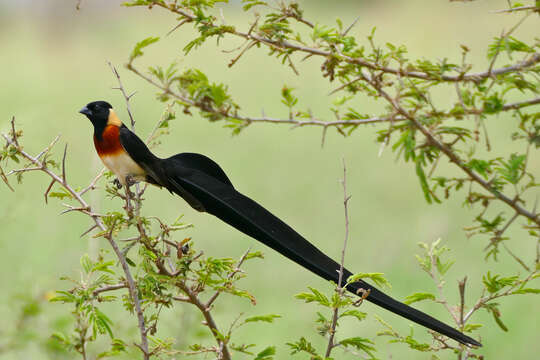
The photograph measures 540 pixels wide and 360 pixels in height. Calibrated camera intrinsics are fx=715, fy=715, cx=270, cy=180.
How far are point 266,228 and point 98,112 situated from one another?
518 millimetres

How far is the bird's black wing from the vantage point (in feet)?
4.33

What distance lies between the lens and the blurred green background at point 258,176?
3865 mm

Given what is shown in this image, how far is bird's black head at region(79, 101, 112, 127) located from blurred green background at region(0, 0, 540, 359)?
0.94 ft

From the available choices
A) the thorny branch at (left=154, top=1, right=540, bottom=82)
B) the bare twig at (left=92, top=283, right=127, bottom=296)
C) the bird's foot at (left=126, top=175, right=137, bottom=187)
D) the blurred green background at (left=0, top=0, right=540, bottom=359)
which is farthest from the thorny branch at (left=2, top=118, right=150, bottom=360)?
the blurred green background at (left=0, top=0, right=540, bottom=359)

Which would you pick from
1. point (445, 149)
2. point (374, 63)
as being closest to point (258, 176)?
point (374, 63)

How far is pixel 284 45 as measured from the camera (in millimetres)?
1366

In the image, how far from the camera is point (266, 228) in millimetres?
1365

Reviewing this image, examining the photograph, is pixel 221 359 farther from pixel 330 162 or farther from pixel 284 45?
pixel 330 162

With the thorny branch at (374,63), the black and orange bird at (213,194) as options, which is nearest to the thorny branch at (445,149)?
the thorny branch at (374,63)

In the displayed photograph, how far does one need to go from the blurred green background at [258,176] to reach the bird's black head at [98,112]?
0.29 m

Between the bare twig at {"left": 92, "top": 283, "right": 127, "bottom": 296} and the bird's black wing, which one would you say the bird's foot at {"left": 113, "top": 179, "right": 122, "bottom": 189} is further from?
the bare twig at {"left": 92, "top": 283, "right": 127, "bottom": 296}

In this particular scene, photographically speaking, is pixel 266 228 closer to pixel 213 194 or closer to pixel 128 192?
pixel 213 194

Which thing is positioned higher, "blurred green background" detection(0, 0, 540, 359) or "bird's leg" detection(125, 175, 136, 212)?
"blurred green background" detection(0, 0, 540, 359)

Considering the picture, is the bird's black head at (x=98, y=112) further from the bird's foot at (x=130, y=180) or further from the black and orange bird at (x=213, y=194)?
the bird's foot at (x=130, y=180)
